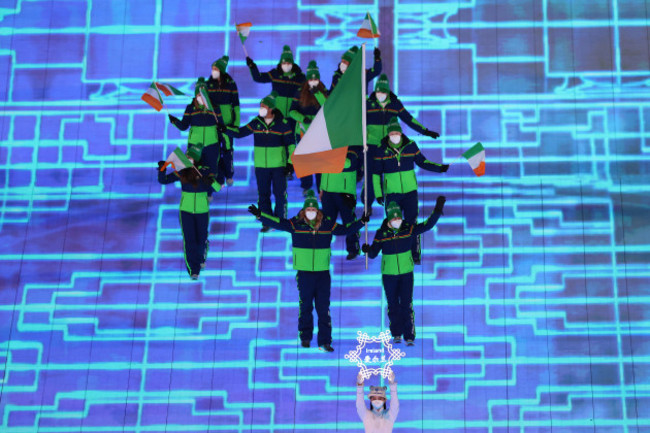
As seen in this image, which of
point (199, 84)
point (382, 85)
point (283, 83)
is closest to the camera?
point (382, 85)

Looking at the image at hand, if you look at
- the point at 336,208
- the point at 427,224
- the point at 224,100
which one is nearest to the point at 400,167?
the point at 427,224

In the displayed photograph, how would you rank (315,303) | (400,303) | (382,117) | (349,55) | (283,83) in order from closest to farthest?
1. (315,303)
2. (400,303)
3. (382,117)
4. (349,55)
5. (283,83)

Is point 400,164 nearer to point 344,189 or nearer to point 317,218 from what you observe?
point 344,189

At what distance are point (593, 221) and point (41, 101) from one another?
614cm

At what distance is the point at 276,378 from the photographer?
7629 millimetres

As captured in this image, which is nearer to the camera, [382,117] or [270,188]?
[382,117]

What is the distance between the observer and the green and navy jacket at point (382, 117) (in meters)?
7.61

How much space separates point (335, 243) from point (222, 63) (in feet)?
7.26

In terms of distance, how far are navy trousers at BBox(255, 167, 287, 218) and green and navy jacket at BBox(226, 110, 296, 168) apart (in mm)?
69

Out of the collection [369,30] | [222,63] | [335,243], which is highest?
[369,30]

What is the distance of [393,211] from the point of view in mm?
7012

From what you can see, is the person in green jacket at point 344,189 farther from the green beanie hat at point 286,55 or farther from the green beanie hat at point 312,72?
the green beanie hat at point 286,55

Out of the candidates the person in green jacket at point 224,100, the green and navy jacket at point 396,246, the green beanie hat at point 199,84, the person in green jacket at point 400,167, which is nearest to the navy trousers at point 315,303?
the green and navy jacket at point 396,246

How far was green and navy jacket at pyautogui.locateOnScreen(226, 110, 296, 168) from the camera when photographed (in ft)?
25.1
